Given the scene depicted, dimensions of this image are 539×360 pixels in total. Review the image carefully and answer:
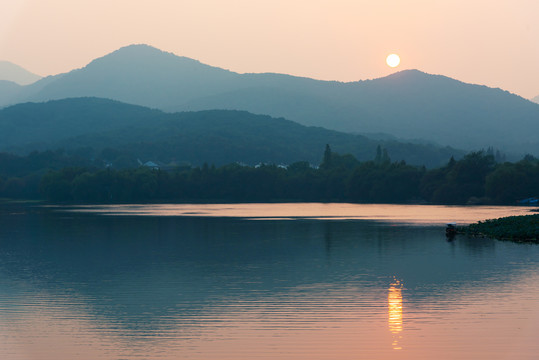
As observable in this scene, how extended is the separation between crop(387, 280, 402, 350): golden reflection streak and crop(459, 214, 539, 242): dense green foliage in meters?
37.7

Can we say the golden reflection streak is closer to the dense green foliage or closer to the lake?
the lake

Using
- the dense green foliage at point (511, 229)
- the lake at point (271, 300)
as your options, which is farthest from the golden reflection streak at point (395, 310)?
the dense green foliage at point (511, 229)

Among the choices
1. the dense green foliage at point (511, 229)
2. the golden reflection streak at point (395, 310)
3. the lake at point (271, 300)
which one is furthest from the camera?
the dense green foliage at point (511, 229)

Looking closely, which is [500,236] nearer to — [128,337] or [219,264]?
[219,264]

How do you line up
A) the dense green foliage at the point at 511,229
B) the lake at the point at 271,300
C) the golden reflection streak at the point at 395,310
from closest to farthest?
the lake at the point at 271,300
the golden reflection streak at the point at 395,310
the dense green foliage at the point at 511,229

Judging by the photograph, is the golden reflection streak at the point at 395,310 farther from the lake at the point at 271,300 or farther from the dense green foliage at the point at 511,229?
the dense green foliage at the point at 511,229

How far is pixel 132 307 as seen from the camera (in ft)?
144

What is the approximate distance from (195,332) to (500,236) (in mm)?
59197

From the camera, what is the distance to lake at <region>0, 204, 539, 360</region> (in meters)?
33.9

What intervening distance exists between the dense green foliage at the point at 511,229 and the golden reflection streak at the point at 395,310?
3772 centimetres

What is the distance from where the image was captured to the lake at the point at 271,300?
3394cm

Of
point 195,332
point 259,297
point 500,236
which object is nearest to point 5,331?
point 195,332

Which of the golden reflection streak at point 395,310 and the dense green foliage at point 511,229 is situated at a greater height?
the dense green foliage at point 511,229

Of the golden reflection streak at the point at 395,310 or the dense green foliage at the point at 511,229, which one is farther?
the dense green foliage at the point at 511,229
